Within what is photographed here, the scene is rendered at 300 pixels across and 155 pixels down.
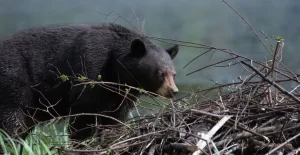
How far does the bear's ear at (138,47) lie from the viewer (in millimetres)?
6444

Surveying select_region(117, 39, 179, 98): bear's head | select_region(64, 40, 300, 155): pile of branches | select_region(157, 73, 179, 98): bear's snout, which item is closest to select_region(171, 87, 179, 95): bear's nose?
select_region(157, 73, 179, 98): bear's snout

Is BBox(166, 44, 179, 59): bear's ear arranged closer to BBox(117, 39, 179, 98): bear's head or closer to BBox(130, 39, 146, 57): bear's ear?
BBox(117, 39, 179, 98): bear's head

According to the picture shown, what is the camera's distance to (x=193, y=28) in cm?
1072

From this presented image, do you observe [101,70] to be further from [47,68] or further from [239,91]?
[239,91]

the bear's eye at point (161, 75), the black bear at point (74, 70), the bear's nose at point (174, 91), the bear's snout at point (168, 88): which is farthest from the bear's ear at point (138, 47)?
the bear's nose at point (174, 91)

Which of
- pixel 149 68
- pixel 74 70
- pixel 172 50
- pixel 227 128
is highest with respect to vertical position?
pixel 227 128

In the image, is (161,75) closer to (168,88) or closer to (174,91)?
(168,88)

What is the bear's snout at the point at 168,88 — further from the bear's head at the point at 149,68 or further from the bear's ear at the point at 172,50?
the bear's ear at the point at 172,50

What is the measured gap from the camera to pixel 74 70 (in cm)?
639

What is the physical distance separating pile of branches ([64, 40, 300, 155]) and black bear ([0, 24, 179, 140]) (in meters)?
1.74

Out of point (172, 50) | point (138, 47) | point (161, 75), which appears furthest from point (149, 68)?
point (172, 50)

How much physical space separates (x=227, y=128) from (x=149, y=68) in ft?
8.47

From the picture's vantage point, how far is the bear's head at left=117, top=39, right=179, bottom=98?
656cm

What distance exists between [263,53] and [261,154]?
6.42 m
